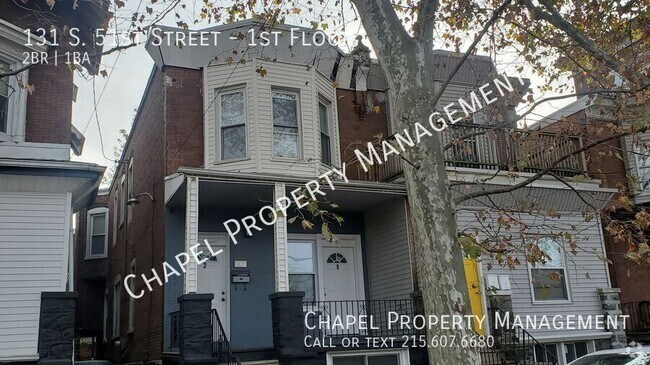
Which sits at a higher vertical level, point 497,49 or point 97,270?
point 497,49

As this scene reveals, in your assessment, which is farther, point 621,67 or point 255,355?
point 255,355

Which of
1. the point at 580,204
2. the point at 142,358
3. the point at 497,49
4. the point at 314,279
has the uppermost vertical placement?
the point at 497,49

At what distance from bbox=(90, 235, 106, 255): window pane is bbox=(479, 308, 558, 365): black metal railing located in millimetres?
16105

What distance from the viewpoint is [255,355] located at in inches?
452

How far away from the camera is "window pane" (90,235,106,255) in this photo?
23266 millimetres

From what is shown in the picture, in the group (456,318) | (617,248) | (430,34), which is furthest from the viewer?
(617,248)

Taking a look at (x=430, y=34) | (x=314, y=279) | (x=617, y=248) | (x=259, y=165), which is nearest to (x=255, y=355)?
(x=314, y=279)

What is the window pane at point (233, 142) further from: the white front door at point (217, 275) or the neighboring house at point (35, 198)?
the neighboring house at point (35, 198)

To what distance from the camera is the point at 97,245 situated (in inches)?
923

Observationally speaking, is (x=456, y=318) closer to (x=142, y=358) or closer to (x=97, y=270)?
(x=142, y=358)

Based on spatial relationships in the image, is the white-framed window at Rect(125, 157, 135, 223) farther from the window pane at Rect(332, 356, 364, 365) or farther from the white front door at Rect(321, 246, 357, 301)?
the window pane at Rect(332, 356, 364, 365)

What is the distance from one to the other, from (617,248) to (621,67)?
9911 millimetres

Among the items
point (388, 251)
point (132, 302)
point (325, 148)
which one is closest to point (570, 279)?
point (388, 251)

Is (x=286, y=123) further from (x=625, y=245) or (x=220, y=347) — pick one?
(x=625, y=245)
